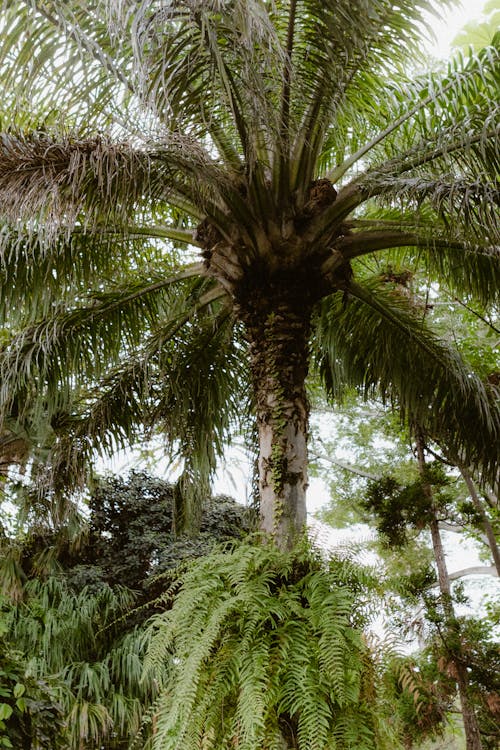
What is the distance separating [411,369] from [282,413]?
1.64 meters

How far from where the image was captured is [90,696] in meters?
7.98

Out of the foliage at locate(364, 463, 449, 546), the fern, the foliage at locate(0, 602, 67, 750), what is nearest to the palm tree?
the foliage at locate(364, 463, 449, 546)

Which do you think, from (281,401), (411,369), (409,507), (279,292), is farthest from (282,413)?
(409,507)

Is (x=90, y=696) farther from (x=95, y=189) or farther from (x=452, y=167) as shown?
(x=452, y=167)

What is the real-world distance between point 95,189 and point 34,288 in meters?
1.54

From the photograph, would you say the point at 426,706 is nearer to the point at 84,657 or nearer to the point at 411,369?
the point at 411,369

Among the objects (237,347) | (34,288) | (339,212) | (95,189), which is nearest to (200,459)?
(237,347)

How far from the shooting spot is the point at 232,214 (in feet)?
15.2

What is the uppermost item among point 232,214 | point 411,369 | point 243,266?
point 232,214

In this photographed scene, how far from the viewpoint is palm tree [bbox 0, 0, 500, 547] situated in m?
3.78

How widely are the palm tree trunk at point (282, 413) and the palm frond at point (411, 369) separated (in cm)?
89

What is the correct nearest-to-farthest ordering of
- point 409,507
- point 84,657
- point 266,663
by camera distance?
point 266,663 < point 409,507 < point 84,657

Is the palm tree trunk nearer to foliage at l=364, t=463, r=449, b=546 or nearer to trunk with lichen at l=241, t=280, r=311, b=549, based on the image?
trunk with lichen at l=241, t=280, r=311, b=549

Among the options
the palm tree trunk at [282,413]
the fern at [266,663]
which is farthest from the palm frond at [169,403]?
the fern at [266,663]
